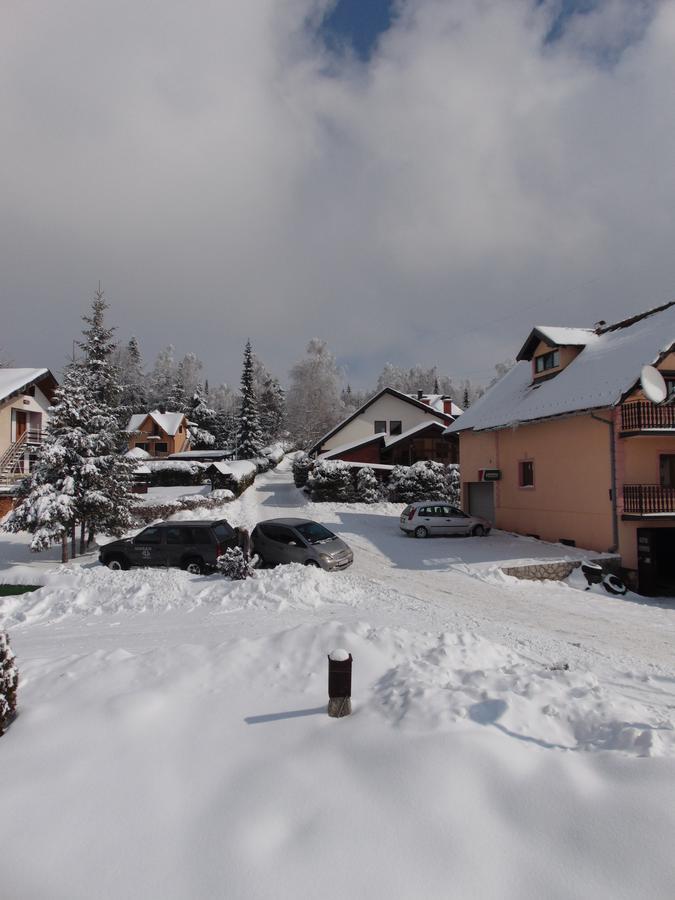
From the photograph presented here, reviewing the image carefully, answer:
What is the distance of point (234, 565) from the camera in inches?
504

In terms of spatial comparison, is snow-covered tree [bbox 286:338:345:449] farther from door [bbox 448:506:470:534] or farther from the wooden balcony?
the wooden balcony

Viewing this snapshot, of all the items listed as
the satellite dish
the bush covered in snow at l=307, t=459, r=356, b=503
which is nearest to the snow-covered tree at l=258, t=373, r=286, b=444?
the bush covered in snow at l=307, t=459, r=356, b=503

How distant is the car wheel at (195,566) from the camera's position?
14239mm

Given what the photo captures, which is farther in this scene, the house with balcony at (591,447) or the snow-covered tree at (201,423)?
the snow-covered tree at (201,423)

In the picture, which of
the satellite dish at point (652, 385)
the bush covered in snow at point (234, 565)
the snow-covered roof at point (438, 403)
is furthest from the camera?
the snow-covered roof at point (438, 403)

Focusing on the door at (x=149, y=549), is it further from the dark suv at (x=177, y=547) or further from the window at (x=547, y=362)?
the window at (x=547, y=362)

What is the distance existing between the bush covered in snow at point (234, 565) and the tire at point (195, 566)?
1.19m

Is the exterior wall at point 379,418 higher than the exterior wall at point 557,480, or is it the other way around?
the exterior wall at point 379,418

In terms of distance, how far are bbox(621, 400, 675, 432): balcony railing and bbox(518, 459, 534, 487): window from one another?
4.88 metres

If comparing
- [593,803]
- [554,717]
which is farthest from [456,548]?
[593,803]

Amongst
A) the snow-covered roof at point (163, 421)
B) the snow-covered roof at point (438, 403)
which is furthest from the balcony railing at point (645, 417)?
the snow-covered roof at point (163, 421)

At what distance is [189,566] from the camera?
14352 millimetres

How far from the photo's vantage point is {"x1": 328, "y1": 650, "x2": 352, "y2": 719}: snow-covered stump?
5016 mm

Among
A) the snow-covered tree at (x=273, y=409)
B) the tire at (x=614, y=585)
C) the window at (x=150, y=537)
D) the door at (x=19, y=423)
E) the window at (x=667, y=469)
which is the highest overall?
the snow-covered tree at (x=273, y=409)
